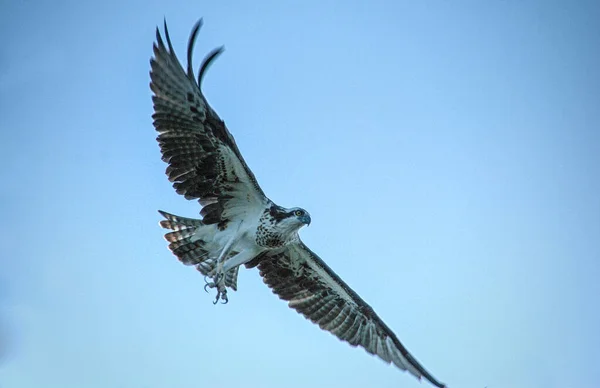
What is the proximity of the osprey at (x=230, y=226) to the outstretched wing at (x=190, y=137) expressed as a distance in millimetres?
14

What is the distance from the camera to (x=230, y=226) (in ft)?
40.1

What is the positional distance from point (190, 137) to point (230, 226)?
1.64 meters

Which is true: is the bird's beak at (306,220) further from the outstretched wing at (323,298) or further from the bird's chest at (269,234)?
the outstretched wing at (323,298)

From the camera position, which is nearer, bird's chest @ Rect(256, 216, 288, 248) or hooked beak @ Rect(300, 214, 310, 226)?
hooked beak @ Rect(300, 214, 310, 226)

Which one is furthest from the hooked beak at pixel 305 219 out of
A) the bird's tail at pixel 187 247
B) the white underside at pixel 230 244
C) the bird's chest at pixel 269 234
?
the bird's tail at pixel 187 247

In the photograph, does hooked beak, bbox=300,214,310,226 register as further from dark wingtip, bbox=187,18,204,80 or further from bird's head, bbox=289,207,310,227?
dark wingtip, bbox=187,18,204,80

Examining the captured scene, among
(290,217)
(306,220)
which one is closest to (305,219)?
(306,220)

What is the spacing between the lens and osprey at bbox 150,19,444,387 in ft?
37.0

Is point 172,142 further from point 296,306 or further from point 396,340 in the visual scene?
point 396,340

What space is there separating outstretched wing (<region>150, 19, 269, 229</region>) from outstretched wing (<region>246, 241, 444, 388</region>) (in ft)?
5.82

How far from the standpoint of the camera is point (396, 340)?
1279 cm

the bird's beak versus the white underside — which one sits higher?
the bird's beak

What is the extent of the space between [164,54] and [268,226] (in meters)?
2.98

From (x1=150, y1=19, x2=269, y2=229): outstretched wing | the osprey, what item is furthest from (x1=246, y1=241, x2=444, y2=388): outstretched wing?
(x1=150, y1=19, x2=269, y2=229): outstretched wing
